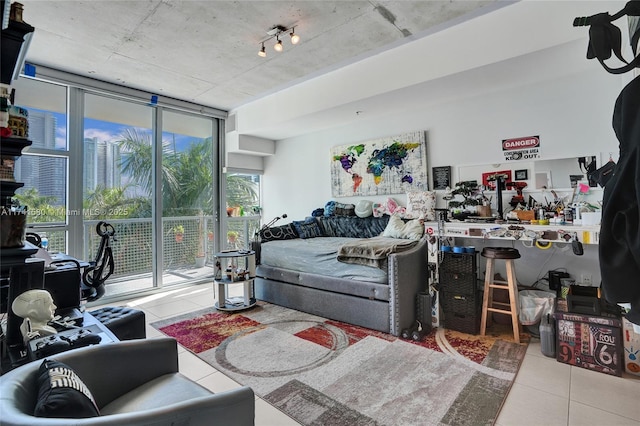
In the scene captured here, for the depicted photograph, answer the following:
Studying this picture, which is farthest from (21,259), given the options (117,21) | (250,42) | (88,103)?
(88,103)

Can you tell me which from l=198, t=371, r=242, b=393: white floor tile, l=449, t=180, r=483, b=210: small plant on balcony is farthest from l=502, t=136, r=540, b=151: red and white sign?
l=198, t=371, r=242, b=393: white floor tile

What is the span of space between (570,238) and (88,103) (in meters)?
5.51

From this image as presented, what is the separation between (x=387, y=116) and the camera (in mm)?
4211

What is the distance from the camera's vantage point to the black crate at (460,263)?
2.81m

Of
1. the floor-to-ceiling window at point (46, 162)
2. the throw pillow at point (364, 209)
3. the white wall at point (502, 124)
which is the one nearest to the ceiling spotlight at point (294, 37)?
the white wall at point (502, 124)

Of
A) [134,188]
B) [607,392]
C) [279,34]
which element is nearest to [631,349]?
[607,392]

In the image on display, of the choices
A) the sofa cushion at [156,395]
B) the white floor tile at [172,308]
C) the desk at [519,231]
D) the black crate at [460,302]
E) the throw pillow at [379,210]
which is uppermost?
the throw pillow at [379,210]

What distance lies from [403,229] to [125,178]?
387cm

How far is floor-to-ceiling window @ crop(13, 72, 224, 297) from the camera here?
143 inches

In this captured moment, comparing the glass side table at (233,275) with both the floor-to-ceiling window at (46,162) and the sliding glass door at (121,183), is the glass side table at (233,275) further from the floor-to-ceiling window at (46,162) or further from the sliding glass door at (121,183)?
the floor-to-ceiling window at (46,162)

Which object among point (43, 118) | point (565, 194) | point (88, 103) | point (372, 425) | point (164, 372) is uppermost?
point (88, 103)

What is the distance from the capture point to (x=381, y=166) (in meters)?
4.24

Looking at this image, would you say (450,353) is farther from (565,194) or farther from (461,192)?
(565,194)

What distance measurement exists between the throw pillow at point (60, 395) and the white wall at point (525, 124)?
3.43 metres
